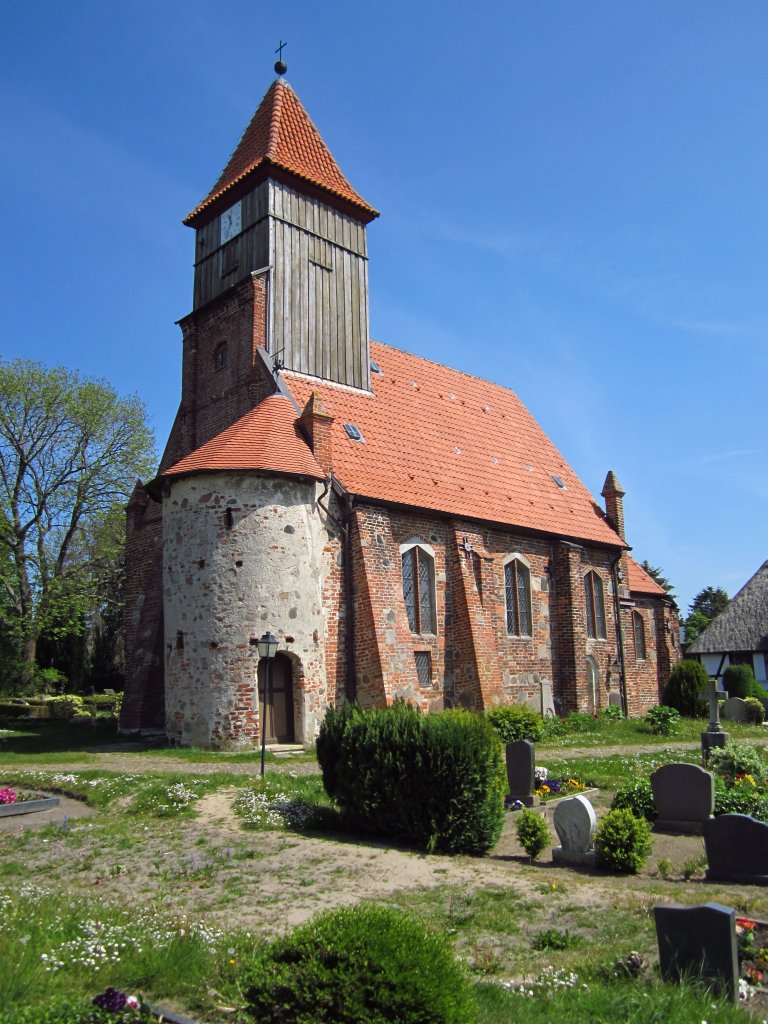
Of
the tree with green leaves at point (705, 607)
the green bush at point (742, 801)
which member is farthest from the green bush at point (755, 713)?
the tree with green leaves at point (705, 607)

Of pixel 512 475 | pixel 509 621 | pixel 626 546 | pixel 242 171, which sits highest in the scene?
pixel 242 171

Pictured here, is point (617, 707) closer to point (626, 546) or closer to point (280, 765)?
point (626, 546)

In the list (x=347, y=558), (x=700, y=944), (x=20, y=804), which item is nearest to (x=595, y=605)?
(x=347, y=558)

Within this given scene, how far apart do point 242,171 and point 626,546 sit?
18.1 metres

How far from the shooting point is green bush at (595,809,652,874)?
901 cm

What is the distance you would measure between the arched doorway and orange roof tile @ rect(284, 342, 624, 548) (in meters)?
4.64

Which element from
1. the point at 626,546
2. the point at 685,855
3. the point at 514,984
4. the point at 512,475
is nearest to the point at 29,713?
the point at 512,475

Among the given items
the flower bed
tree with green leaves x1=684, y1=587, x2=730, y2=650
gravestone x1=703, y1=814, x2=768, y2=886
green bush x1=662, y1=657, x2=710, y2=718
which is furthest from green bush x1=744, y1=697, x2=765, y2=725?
tree with green leaves x1=684, y1=587, x2=730, y2=650

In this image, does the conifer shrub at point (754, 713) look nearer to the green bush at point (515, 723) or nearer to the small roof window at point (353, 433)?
the green bush at point (515, 723)

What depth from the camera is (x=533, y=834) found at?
9.71 meters

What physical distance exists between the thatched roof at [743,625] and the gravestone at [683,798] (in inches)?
1060

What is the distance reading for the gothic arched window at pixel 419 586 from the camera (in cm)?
2128

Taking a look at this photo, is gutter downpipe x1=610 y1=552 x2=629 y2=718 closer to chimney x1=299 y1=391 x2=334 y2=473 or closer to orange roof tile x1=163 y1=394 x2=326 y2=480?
chimney x1=299 y1=391 x2=334 y2=473

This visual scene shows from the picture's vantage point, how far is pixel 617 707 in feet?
88.6
